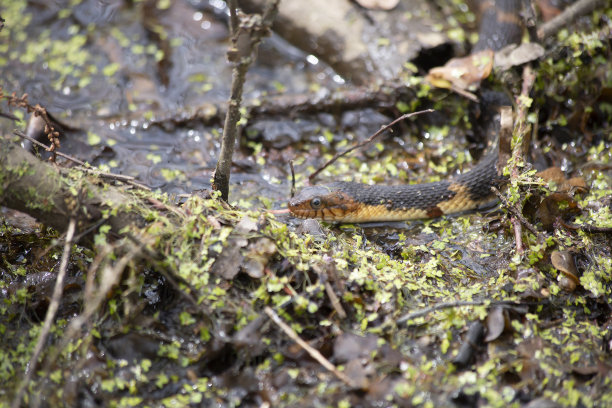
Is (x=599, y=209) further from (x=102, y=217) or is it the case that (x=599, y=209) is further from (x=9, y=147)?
(x=9, y=147)

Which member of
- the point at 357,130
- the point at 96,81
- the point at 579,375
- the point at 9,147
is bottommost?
the point at 96,81

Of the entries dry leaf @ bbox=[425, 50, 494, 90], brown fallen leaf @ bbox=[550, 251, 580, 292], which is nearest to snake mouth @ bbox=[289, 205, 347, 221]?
brown fallen leaf @ bbox=[550, 251, 580, 292]

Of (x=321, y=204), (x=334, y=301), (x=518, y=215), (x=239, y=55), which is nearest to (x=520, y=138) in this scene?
(x=518, y=215)

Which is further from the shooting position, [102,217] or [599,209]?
[599,209]

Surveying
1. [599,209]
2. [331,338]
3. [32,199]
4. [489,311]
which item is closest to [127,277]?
[32,199]

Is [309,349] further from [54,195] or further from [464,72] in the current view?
[464,72]

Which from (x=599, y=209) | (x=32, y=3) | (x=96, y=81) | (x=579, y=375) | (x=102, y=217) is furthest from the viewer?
(x=32, y=3)
